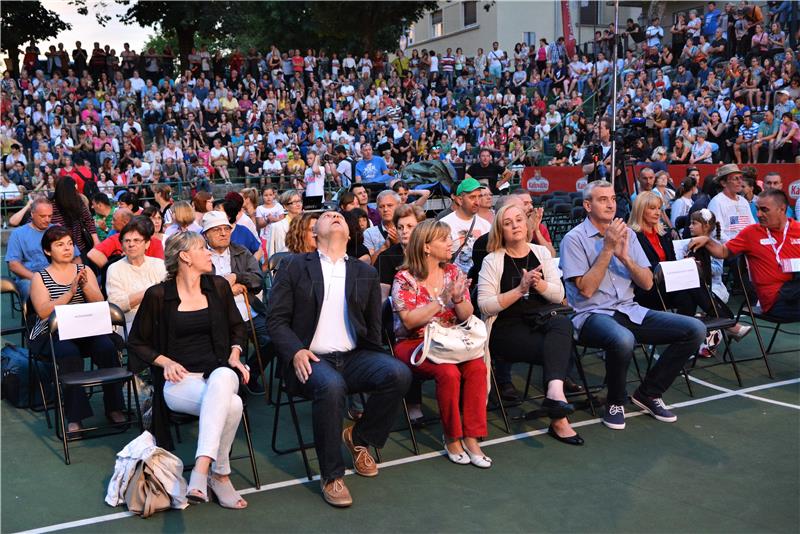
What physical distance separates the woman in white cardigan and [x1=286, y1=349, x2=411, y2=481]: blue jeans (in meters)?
0.96

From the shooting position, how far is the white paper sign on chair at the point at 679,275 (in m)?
6.26

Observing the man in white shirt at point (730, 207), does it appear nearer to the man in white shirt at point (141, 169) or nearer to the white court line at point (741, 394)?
the white court line at point (741, 394)

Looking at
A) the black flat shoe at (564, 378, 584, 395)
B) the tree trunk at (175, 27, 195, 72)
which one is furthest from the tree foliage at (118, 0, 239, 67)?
the black flat shoe at (564, 378, 584, 395)

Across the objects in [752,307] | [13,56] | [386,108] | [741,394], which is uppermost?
[13,56]

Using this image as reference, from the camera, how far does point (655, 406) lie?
18.6 ft

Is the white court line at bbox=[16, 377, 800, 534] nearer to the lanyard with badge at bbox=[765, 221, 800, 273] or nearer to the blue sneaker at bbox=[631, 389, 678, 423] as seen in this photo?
the blue sneaker at bbox=[631, 389, 678, 423]

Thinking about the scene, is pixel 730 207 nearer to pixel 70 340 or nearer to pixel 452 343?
pixel 452 343

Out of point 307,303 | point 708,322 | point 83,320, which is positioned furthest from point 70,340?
point 708,322

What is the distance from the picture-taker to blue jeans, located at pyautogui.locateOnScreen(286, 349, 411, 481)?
4418 millimetres

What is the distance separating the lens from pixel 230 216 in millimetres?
7629

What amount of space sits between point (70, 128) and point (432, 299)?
17.8m

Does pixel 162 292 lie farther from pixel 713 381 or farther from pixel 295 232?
pixel 713 381

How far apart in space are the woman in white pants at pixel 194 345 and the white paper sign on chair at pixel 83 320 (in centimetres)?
61

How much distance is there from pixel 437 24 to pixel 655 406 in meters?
36.8
